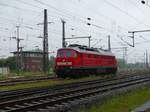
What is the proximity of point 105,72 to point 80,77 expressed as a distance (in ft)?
24.6

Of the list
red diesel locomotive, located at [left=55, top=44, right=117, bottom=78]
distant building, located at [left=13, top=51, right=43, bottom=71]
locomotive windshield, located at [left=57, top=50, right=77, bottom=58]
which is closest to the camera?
red diesel locomotive, located at [left=55, top=44, right=117, bottom=78]

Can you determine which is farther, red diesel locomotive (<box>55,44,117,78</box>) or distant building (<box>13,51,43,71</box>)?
distant building (<box>13,51,43,71</box>)

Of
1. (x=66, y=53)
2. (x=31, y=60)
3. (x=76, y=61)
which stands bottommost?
(x=76, y=61)

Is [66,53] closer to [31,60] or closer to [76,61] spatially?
[76,61]

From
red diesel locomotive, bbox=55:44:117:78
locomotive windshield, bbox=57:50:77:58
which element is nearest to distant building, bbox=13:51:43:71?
red diesel locomotive, bbox=55:44:117:78

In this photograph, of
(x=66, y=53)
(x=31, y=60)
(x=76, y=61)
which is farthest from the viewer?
(x=31, y=60)

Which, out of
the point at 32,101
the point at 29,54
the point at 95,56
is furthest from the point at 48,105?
the point at 29,54

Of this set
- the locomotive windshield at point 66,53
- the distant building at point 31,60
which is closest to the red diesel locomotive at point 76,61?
the locomotive windshield at point 66,53

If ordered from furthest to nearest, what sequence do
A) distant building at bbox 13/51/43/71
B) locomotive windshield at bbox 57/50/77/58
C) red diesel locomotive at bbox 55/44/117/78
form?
distant building at bbox 13/51/43/71 → locomotive windshield at bbox 57/50/77/58 → red diesel locomotive at bbox 55/44/117/78

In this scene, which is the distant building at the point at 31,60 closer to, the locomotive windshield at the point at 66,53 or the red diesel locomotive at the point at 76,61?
the red diesel locomotive at the point at 76,61

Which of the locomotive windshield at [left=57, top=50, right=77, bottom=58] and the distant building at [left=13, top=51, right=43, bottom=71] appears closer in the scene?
the locomotive windshield at [left=57, top=50, right=77, bottom=58]

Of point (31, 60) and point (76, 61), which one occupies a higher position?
point (31, 60)

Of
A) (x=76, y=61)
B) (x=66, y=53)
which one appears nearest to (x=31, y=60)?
(x=66, y=53)

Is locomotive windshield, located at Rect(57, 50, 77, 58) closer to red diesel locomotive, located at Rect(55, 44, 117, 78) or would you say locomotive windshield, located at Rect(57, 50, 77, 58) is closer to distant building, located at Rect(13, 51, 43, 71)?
red diesel locomotive, located at Rect(55, 44, 117, 78)
